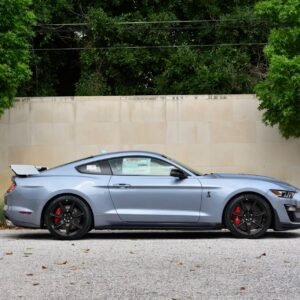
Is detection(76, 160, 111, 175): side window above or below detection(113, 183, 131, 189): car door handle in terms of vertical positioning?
above

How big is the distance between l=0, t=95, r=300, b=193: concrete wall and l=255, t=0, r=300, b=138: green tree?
211 centimetres

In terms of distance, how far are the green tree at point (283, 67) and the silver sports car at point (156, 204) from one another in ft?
19.9

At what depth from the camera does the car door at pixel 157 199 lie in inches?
411

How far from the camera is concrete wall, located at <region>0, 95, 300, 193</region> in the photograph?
1944 centimetres

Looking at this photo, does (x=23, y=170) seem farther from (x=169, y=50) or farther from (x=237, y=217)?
(x=169, y=50)

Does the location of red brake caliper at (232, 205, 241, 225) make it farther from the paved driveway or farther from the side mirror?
the side mirror

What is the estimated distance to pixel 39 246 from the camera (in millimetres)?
9789

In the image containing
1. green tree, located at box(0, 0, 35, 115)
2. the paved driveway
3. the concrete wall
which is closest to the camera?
the paved driveway

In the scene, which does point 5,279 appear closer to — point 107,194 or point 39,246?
point 39,246

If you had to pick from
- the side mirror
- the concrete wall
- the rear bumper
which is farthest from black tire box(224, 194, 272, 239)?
the concrete wall

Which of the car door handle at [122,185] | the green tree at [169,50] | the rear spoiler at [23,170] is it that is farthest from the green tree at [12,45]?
the car door handle at [122,185]

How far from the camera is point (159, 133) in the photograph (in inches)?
768

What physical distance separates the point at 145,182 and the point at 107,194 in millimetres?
638

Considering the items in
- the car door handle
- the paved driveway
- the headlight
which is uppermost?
the car door handle
